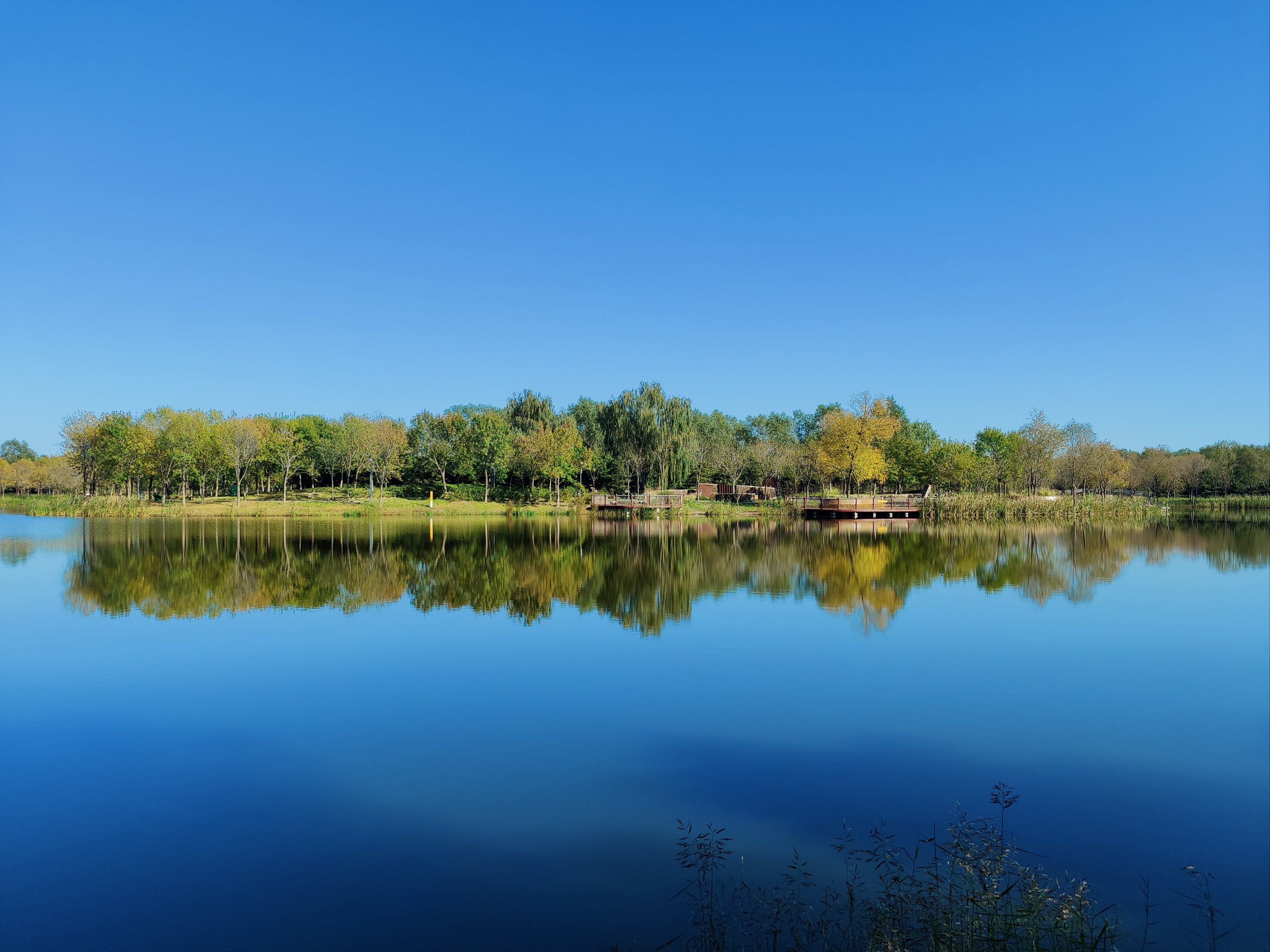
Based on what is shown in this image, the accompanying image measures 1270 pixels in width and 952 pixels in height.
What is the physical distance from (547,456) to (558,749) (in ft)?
178

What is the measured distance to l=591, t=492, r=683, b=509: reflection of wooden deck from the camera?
190ft

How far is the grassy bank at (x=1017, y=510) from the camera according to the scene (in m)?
50.8

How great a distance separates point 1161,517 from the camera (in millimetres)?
55656

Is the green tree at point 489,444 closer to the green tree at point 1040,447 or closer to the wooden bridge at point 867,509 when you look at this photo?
the wooden bridge at point 867,509

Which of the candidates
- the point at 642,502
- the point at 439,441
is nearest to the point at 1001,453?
the point at 642,502

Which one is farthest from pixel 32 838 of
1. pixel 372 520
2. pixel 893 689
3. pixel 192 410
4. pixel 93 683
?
pixel 192 410

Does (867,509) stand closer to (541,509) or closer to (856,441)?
(856,441)

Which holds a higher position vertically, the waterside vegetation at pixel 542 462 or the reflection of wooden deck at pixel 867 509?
the waterside vegetation at pixel 542 462

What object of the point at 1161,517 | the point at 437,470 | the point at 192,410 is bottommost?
the point at 1161,517

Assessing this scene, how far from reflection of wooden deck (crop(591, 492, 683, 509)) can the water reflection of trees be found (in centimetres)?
1620

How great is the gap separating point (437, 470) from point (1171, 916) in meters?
71.2

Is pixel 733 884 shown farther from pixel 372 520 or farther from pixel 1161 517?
pixel 1161 517

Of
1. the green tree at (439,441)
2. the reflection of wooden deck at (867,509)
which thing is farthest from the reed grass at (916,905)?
the green tree at (439,441)

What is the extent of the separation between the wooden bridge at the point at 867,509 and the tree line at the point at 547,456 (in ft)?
12.7
